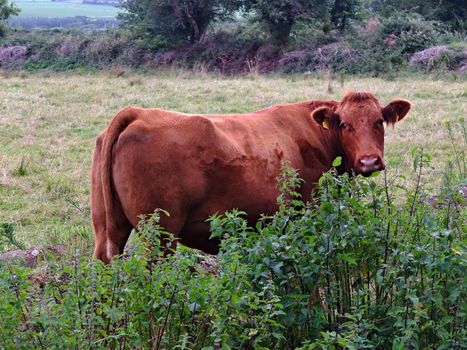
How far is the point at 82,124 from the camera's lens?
46.4 feet

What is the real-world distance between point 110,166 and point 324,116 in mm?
Result: 2084

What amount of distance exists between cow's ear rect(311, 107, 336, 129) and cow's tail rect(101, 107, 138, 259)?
5.79ft

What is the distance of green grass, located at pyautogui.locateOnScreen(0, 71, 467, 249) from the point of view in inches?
338

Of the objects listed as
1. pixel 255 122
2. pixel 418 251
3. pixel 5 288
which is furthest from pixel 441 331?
pixel 255 122

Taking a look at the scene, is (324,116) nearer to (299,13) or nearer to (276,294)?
(276,294)

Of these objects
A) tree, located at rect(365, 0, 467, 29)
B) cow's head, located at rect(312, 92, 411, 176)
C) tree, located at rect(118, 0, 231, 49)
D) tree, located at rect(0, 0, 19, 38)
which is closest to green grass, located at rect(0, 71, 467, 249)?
cow's head, located at rect(312, 92, 411, 176)

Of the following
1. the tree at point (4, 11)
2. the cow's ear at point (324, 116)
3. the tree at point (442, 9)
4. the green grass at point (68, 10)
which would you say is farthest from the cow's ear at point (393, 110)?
the green grass at point (68, 10)

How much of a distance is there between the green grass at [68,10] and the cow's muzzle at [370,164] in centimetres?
10663

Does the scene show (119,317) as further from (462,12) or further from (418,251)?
(462,12)

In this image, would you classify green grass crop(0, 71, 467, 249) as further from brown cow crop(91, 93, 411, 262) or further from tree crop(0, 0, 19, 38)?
tree crop(0, 0, 19, 38)

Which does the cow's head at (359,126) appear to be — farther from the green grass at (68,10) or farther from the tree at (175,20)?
the green grass at (68,10)

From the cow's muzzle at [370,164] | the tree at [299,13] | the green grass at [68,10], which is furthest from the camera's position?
the green grass at [68,10]

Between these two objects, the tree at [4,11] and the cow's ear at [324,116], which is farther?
the tree at [4,11]

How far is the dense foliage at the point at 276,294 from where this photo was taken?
334 centimetres
